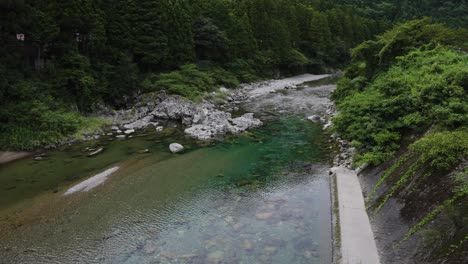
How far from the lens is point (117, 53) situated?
2830cm

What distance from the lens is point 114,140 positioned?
21406 millimetres

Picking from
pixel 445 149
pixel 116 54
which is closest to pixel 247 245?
pixel 445 149

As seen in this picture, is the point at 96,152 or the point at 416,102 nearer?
the point at 416,102

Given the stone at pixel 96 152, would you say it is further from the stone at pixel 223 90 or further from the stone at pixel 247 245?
the stone at pixel 223 90

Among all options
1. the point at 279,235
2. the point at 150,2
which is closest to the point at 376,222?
the point at 279,235

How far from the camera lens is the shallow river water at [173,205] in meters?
10.3

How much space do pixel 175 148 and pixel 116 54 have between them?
1277 centimetres

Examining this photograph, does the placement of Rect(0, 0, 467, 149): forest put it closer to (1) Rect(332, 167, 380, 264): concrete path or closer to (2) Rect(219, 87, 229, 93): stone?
(2) Rect(219, 87, 229, 93): stone

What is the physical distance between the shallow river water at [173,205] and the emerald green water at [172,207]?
0.04 m

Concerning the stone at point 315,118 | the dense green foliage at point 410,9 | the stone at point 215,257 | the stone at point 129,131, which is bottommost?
the stone at point 215,257

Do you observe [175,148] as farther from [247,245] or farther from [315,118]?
[315,118]

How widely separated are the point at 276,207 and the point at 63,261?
23.0 feet

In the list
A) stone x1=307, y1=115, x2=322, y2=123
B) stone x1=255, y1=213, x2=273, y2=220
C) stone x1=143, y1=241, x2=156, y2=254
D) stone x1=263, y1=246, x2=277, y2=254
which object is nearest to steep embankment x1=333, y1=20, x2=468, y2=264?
stone x1=263, y1=246, x2=277, y2=254

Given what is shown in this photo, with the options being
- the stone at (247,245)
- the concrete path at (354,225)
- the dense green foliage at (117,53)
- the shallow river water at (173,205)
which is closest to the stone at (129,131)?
the shallow river water at (173,205)
